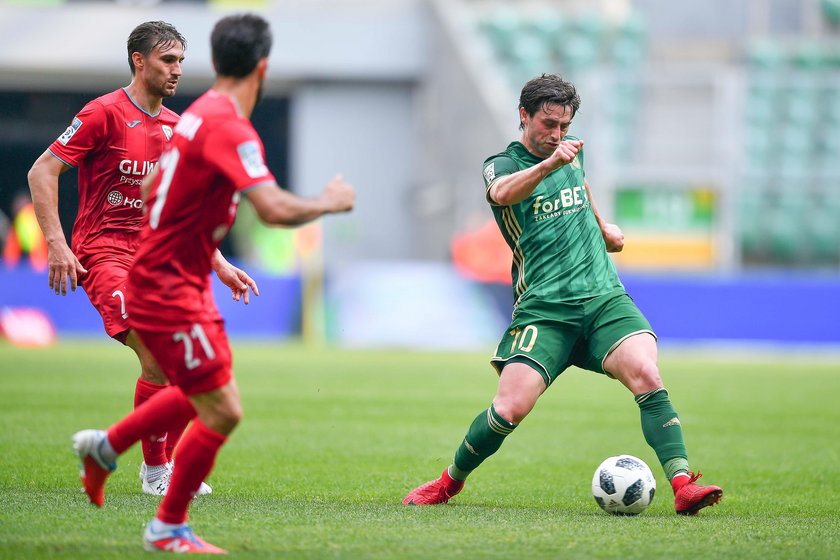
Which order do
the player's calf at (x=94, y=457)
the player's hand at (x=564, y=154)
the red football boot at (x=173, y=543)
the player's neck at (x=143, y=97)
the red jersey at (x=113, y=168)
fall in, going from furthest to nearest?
the player's neck at (x=143, y=97) < the red jersey at (x=113, y=168) < the player's hand at (x=564, y=154) < the player's calf at (x=94, y=457) < the red football boot at (x=173, y=543)

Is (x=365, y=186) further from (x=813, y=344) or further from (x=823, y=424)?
(x=823, y=424)

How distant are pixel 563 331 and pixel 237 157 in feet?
7.70

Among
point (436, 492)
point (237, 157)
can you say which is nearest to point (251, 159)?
point (237, 157)

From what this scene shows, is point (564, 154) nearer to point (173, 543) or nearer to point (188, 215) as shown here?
point (188, 215)

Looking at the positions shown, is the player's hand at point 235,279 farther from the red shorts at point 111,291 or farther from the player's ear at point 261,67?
the player's ear at point 261,67

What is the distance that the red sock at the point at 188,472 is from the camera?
4449 millimetres

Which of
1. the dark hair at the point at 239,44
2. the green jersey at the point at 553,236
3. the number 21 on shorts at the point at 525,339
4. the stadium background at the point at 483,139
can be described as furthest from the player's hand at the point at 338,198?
the stadium background at the point at 483,139

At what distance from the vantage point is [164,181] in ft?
14.8

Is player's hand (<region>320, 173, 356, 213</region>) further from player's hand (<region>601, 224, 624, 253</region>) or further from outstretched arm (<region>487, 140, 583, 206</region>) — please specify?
player's hand (<region>601, 224, 624, 253</region>)

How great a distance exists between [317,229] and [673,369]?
9.93m

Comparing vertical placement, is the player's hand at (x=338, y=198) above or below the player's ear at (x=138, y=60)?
below

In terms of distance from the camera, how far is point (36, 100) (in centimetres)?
3506

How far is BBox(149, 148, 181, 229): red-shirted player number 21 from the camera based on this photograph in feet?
14.7

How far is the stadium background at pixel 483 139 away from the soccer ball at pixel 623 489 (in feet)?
31.7
